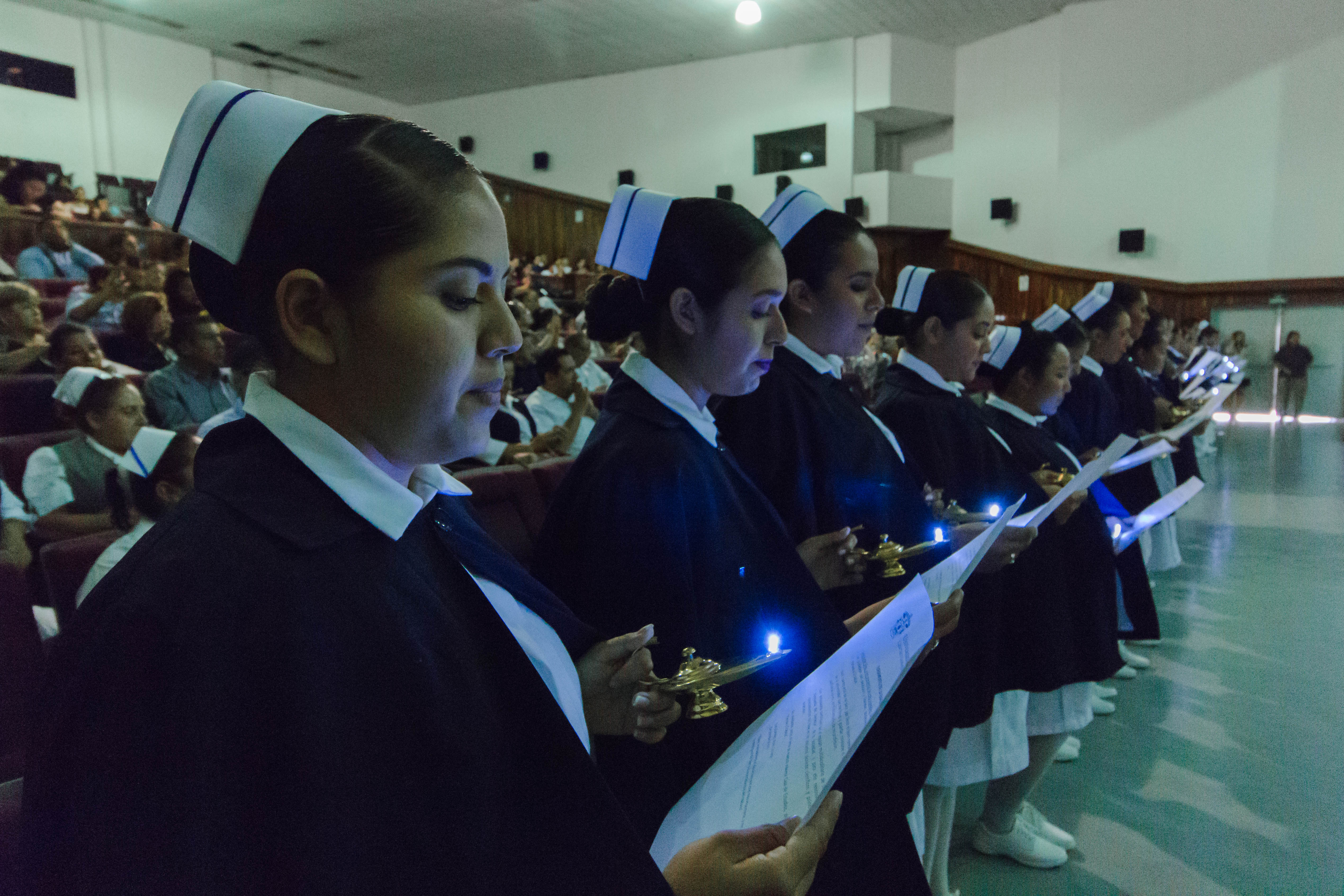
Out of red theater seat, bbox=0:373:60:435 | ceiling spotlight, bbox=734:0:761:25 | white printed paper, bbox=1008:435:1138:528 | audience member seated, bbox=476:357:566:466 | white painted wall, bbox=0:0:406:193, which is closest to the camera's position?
white printed paper, bbox=1008:435:1138:528

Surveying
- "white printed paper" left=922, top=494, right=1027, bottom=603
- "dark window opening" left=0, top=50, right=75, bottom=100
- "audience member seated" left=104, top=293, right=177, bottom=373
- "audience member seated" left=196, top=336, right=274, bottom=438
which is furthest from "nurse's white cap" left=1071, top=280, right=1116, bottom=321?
"dark window opening" left=0, top=50, right=75, bottom=100

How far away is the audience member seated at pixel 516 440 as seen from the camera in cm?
418

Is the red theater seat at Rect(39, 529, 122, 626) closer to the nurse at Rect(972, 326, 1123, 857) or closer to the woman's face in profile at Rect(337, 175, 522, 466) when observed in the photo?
the woman's face in profile at Rect(337, 175, 522, 466)

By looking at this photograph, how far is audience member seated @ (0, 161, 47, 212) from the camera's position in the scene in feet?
24.8

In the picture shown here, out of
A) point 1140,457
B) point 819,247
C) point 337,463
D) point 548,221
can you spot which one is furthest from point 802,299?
point 548,221

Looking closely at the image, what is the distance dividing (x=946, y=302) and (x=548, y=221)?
13.9 m

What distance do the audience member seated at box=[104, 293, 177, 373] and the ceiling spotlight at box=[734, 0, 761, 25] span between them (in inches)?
293

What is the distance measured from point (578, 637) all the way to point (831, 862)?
540 mm

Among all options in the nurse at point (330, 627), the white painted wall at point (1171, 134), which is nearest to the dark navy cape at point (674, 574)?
the nurse at point (330, 627)

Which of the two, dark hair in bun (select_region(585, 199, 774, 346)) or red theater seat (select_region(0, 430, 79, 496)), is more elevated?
dark hair in bun (select_region(585, 199, 774, 346))

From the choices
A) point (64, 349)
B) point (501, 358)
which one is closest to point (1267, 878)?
point (501, 358)

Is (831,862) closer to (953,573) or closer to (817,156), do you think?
(953,573)

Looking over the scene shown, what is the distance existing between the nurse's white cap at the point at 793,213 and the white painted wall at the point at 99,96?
38.7 ft

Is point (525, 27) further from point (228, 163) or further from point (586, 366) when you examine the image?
point (228, 163)
